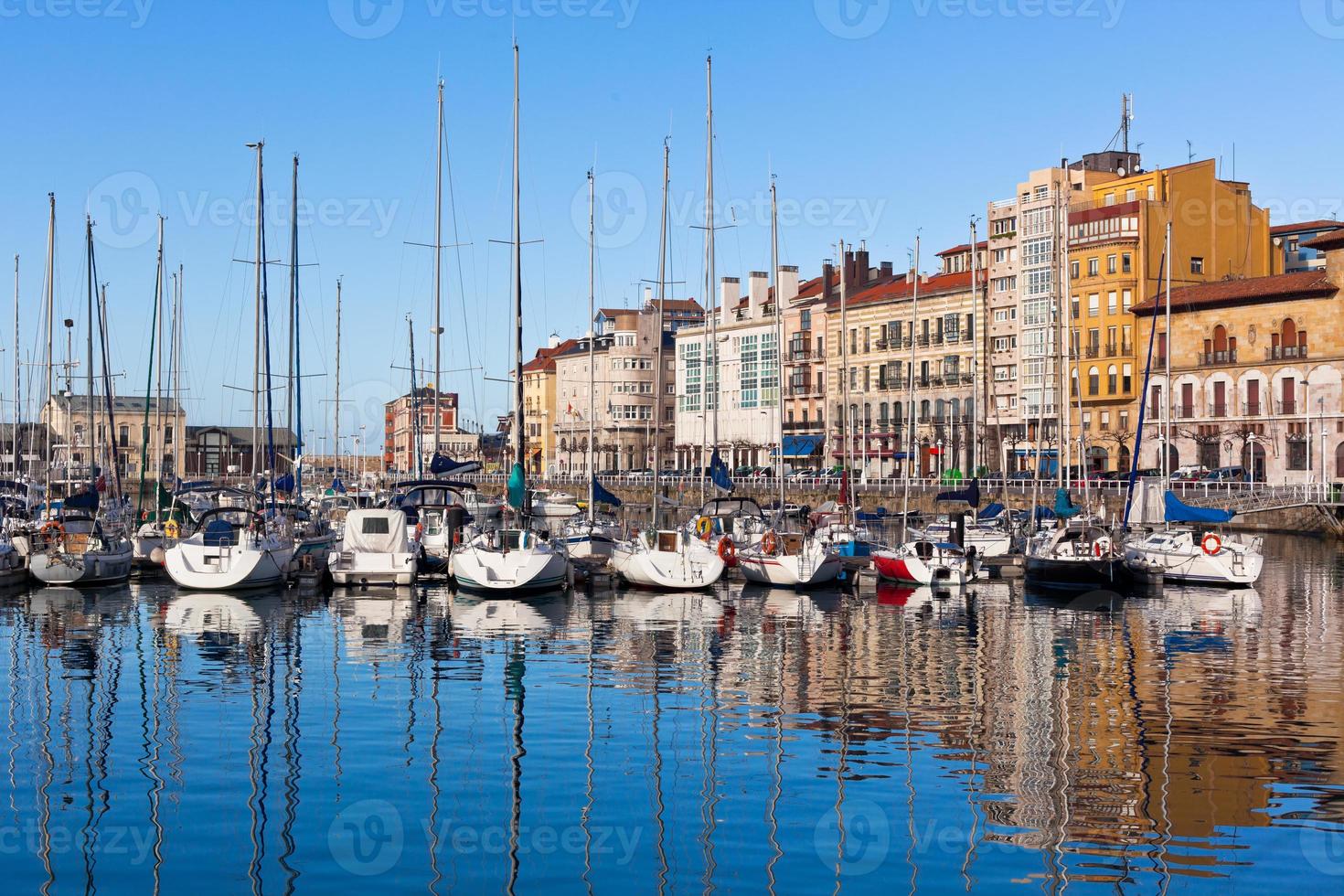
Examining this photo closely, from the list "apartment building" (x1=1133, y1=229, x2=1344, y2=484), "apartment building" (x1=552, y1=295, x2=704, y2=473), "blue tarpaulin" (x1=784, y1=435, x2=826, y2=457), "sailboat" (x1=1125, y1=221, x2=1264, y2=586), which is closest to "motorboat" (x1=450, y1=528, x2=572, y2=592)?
"sailboat" (x1=1125, y1=221, x2=1264, y2=586)

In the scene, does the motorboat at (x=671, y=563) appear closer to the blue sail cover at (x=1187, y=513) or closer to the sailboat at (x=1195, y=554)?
the sailboat at (x=1195, y=554)

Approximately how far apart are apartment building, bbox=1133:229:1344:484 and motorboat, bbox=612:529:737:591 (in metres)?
49.4

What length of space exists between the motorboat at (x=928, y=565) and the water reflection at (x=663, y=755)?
10.7 meters

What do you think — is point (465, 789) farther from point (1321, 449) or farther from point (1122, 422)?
point (1122, 422)

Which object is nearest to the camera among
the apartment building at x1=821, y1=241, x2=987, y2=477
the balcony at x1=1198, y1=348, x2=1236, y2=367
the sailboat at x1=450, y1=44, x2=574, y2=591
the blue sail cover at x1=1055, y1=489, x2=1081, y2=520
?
the sailboat at x1=450, y1=44, x2=574, y2=591

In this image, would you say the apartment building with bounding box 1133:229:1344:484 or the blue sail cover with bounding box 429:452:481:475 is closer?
the blue sail cover with bounding box 429:452:481:475

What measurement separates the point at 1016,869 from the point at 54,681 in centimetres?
1980

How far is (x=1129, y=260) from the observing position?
10444cm

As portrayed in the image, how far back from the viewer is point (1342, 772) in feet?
69.2

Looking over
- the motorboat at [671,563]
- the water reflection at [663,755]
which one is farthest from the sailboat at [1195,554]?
the motorboat at [671,563]

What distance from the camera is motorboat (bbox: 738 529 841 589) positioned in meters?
48.6

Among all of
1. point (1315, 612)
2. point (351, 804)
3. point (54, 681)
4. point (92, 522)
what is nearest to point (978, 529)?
point (1315, 612)

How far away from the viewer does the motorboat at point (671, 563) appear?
4744 centimetres

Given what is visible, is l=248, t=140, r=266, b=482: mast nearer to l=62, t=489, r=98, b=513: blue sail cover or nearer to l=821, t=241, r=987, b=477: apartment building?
l=62, t=489, r=98, b=513: blue sail cover
